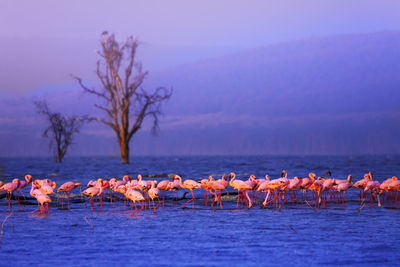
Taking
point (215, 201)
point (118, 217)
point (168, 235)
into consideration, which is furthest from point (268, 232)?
point (215, 201)

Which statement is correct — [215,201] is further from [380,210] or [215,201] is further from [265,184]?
[380,210]

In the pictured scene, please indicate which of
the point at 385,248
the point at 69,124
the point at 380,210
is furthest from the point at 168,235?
the point at 69,124

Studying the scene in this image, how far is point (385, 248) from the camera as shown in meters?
7.20

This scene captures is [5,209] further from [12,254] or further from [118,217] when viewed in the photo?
[12,254]

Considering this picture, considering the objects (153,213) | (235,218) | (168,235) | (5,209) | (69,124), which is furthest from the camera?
(69,124)

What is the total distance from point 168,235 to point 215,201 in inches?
180

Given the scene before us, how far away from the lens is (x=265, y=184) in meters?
11.8

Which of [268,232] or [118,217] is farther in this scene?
[118,217]

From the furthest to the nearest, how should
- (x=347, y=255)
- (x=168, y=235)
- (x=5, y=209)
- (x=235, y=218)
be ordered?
(x=5, y=209) < (x=235, y=218) < (x=168, y=235) < (x=347, y=255)

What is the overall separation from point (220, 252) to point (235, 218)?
10.5 feet

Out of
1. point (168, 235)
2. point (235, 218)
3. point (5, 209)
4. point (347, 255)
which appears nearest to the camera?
point (347, 255)

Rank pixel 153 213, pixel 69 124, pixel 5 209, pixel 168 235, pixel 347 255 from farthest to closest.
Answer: pixel 69 124, pixel 5 209, pixel 153 213, pixel 168 235, pixel 347 255

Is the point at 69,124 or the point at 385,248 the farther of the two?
the point at 69,124

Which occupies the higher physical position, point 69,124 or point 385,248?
point 69,124
